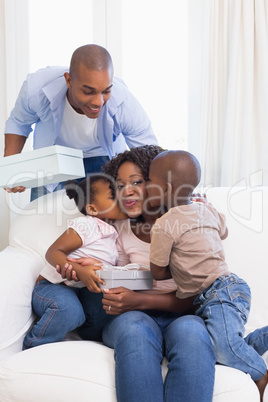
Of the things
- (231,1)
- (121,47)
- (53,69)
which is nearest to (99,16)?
(121,47)

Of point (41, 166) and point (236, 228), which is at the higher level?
point (41, 166)

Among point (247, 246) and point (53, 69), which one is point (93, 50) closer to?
point (53, 69)

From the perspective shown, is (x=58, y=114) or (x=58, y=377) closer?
(x=58, y=377)

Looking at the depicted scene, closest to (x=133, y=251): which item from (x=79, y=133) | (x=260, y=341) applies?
(x=260, y=341)

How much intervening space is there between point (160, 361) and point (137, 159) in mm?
638

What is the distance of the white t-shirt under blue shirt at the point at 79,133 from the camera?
198 centimetres

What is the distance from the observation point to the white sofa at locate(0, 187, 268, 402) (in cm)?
123

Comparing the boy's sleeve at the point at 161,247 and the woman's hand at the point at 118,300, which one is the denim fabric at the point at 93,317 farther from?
the boy's sleeve at the point at 161,247

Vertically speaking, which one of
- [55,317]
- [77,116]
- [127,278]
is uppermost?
[77,116]

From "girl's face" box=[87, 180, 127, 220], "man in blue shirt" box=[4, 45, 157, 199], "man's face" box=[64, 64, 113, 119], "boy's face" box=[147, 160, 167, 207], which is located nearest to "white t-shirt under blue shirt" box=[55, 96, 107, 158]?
"man in blue shirt" box=[4, 45, 157, 199]

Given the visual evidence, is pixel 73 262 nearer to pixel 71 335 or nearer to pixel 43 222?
pixel 71 335

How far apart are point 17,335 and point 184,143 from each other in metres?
1.83

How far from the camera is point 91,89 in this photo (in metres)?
1.76

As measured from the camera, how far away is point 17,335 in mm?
1496
